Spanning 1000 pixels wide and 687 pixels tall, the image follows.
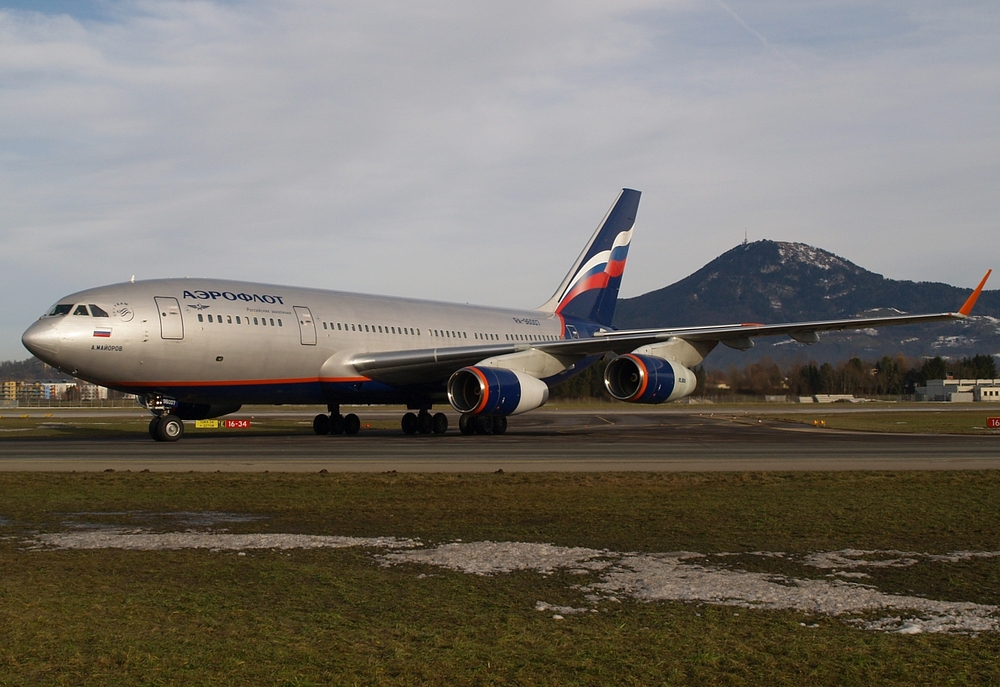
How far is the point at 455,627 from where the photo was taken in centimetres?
568

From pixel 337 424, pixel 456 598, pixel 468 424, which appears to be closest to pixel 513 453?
pixel 468 424

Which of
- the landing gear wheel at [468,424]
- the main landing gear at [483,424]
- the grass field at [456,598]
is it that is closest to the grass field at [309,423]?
the landing gear wheel at [468,424]

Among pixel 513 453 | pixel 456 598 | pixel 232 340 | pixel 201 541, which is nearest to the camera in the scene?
pixel 456 598

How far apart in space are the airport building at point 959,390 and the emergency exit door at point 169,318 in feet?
316

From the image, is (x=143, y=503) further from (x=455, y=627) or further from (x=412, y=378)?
Result: (x=412, y=378)

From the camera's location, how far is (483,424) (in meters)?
28.5

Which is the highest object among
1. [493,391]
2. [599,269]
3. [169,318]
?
[599,269]

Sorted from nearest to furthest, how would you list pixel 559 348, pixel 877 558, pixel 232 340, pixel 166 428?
1. pixel 877 558
2. pixel 166 428
3. pixel 232 340
4. pixel 559 348

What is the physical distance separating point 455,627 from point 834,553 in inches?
163

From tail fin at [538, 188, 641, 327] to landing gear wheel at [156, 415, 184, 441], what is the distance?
19.1m

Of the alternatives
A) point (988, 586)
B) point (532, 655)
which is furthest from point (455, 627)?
point (988, 586)

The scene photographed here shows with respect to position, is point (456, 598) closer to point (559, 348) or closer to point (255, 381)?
point (255, 381)

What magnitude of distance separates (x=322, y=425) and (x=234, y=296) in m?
6.54

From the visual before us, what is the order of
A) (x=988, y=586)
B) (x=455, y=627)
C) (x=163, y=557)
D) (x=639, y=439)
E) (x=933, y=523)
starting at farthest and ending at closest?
(x=639, y=439) < (x=933, y=523) < (x=163, y=557) < (x=988, y=586) < (x=455, y=627)
